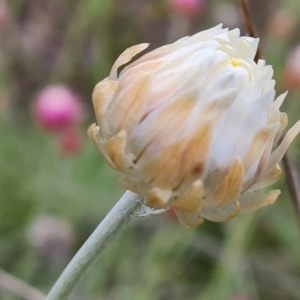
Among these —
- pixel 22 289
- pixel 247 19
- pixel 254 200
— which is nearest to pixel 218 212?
pixel 254 200

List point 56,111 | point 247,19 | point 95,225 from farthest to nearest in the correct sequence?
point 95,225, point 56,111, point 247,19

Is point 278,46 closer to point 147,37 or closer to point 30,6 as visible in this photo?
point 147,37

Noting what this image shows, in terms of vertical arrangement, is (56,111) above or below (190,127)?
below

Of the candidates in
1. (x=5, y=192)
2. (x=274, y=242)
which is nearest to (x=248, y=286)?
(x=274, y=242)

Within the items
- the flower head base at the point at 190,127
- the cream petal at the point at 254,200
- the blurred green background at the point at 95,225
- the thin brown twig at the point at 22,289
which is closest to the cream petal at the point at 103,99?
the flower head base at the point at 190,127

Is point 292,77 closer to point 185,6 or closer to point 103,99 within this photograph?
point 185,6

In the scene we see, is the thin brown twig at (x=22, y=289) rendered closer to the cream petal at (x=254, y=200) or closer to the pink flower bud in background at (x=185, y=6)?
the cream petal at (x=254, y=200)
